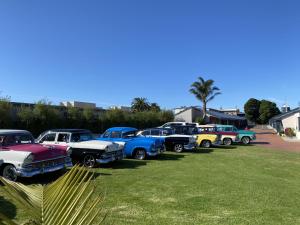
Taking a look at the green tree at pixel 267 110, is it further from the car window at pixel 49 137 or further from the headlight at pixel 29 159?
the headlight at pixel 29 159

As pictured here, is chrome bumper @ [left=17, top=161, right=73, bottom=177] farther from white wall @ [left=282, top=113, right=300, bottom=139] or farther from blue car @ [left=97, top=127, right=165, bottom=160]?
white wall @ [left=282, top=113, right=300, bottom=139]

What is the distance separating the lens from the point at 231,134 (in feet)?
92.4

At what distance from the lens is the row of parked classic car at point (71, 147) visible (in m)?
10.4

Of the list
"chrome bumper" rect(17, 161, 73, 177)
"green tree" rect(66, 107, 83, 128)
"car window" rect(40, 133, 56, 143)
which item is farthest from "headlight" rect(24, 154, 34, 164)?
"green tree" rect(66, 107, 83, 128)

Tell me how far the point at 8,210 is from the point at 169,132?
49.4 ft

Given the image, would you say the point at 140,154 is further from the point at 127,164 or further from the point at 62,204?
the point at 62,204

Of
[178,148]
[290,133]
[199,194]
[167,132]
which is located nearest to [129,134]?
[167,132]

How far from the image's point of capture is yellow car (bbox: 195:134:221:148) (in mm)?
25516

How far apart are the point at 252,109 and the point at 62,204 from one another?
3831 inches

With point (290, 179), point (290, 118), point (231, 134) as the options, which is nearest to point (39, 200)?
point (290, 179)

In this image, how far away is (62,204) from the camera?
1.72 metres

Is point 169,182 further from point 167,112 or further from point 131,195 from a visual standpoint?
point 167,112

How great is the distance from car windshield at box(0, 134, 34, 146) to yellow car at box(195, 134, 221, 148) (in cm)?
1573

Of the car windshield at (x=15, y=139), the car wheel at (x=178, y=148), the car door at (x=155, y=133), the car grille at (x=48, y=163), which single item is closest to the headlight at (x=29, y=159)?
the car grille at (x=48, y=163)
